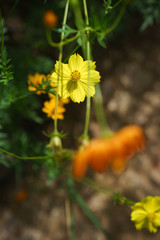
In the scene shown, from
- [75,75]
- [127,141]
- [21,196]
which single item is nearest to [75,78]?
[75,75]

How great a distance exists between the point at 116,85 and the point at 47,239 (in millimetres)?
1495

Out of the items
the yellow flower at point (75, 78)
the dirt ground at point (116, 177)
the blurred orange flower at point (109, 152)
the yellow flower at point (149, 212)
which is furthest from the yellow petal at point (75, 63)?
the dirt ground at point (116, 177)

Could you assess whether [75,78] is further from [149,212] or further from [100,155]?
[149,212]

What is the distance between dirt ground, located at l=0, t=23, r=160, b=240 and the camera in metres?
1.91

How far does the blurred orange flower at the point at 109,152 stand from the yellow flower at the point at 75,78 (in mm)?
339

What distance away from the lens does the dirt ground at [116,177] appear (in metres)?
1.91

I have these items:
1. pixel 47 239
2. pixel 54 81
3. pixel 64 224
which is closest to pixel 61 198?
pixel 64 224

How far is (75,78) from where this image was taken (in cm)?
90

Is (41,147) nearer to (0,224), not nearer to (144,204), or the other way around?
(0,224)

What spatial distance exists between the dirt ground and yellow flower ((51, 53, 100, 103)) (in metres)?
1.30

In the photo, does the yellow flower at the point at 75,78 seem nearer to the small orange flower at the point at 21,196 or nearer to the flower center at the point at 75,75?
the flower center at the point at 75,75

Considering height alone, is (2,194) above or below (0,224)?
above

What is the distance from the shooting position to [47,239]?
6.12ft

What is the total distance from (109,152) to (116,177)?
1.66 metres
